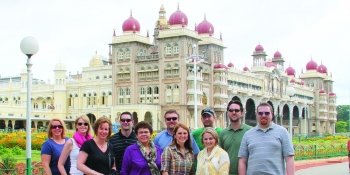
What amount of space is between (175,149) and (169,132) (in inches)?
26.6

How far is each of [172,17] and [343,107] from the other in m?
93.0

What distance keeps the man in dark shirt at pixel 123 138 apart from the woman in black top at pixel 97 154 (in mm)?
455

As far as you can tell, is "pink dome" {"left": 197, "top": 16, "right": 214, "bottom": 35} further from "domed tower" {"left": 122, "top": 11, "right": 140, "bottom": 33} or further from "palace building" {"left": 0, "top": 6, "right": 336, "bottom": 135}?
"domed tower" {"left": 122, "top": 11, "right": 140, "bottom": 33}

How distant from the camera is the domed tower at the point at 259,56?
7694 cm

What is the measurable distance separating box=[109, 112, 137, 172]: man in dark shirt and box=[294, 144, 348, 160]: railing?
18.2 meters

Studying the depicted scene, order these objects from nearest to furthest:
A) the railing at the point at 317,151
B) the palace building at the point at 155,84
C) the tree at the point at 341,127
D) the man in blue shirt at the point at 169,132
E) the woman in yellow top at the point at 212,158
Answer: the woman in yellow top at the point at 212,158 → the man in blue shirt at the point at 169,132 → the railing at the point at 317,151 → the palace building at the point at 155,84 → the tree at the point at 341,127

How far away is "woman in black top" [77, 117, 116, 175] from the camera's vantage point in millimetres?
6562

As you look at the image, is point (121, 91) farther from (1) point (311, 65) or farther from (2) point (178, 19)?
(1) point (311, 65)

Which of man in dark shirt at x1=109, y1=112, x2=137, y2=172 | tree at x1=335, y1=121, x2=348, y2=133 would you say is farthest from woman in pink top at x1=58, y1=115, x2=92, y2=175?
tree at x1=335, y1=121, x2=348, y2=133

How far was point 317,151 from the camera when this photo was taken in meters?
27.1

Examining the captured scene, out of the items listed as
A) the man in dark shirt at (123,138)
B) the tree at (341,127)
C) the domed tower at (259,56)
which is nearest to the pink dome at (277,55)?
the domed tower at (259,56)

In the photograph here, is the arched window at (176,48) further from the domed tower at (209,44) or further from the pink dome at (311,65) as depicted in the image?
the pink dome at (311,65)

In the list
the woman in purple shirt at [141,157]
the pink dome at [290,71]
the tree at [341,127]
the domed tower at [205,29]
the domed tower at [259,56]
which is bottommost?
the tree at [341,127]

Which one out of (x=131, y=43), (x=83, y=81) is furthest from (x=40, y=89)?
(x=131, y=43)
